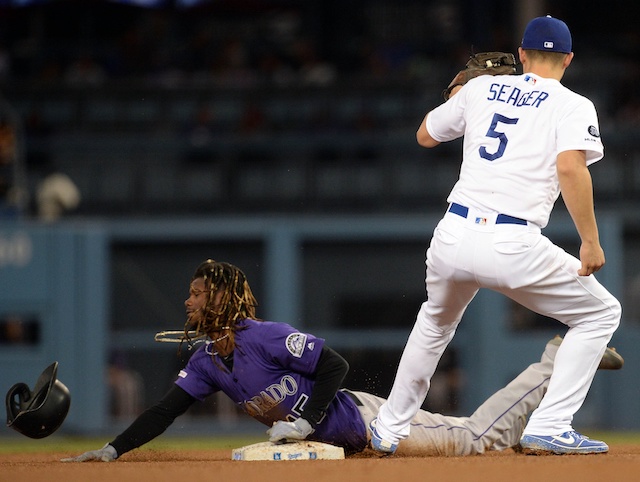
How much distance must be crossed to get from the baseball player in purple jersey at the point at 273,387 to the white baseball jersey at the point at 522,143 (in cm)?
82

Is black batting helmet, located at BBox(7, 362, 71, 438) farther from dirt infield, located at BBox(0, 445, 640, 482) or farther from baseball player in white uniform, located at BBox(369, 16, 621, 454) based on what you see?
baseball player in white uniform, located at BBox(369, 16, 621, 454)

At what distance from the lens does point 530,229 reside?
152 inches

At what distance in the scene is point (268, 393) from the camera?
13.7 ft

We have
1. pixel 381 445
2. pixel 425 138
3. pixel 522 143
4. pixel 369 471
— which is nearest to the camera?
pixel 369 471

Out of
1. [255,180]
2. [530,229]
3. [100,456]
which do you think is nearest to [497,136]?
[530,229]

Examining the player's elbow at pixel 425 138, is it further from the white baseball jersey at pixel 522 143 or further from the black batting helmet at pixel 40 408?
the black batting helmet at pixel 40 408

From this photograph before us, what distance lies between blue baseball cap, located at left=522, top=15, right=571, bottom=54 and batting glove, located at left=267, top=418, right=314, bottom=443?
1.64 metres

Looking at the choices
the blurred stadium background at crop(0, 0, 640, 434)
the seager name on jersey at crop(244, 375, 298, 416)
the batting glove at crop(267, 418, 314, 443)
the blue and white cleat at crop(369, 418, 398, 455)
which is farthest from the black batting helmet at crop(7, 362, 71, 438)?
the blurred stadium background at crop(0, 0, 640, 434)

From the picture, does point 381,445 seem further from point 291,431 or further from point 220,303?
point 220,303

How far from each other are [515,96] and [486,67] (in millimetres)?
417

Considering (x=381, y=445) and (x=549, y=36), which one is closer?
(x=549, y=36)

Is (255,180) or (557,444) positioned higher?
(557,444)

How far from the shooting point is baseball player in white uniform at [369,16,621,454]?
3.81 metres

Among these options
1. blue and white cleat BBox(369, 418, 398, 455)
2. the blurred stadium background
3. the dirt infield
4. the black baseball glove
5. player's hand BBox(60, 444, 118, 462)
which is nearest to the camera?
the dirt infield
